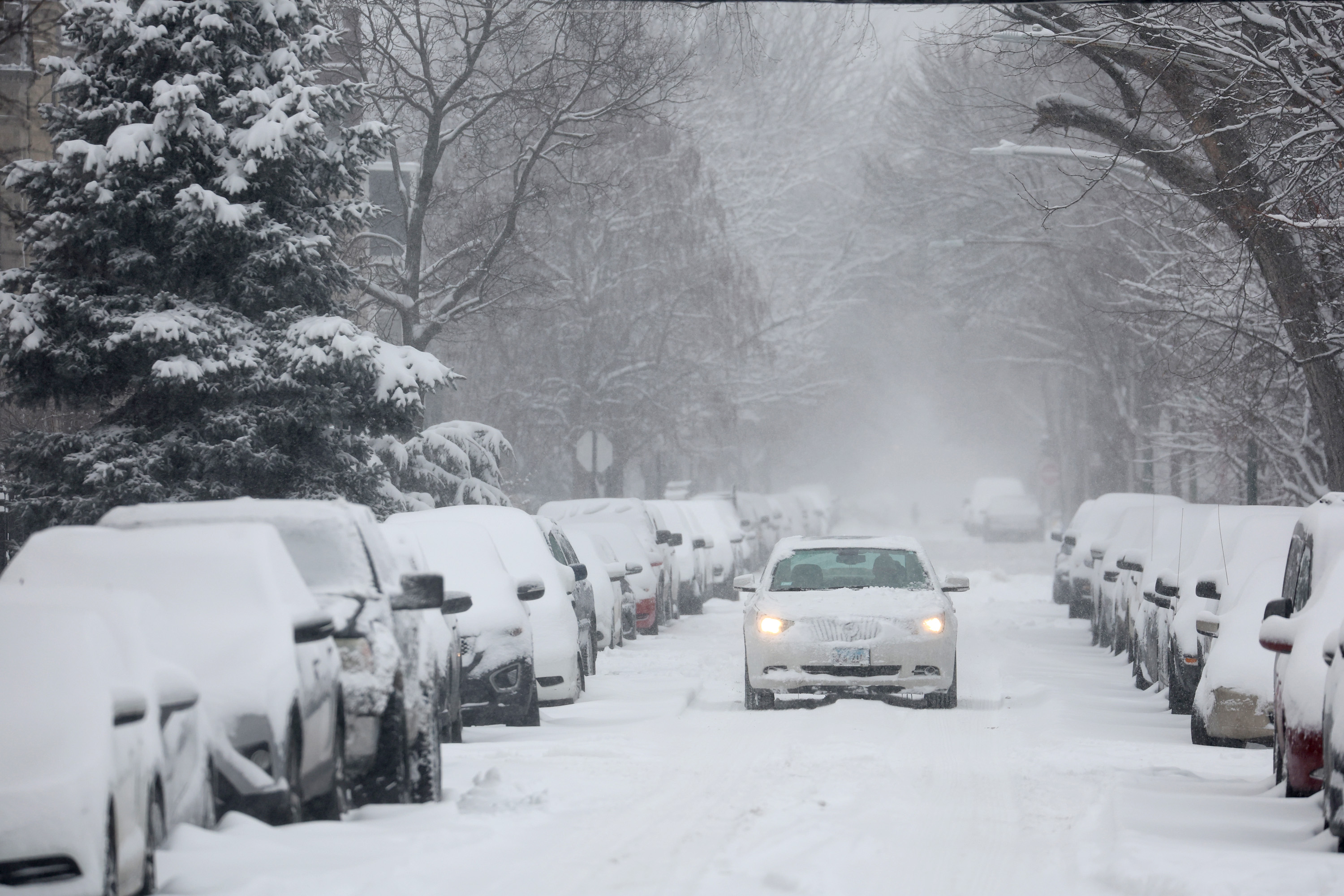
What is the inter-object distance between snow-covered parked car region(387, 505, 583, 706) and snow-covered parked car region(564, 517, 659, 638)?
9.00 metres

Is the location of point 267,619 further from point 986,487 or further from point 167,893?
point 986,487

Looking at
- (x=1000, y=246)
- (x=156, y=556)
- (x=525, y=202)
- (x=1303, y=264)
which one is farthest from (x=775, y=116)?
(x=156, y=556)

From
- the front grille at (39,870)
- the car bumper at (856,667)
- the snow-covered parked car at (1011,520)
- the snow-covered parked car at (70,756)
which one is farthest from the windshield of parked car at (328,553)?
the snow-covered parked car at (1011,520)

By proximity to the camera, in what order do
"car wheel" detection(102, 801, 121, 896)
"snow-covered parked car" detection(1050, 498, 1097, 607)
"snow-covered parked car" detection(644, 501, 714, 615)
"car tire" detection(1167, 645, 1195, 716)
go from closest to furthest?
"car wheel" detection(102, 801, 121, 896), "car tire" detection(1167, 645, 1195, 716), "snow-covered parked car" detection(1050, 498, 1097, 607), "snow-covered parked car" detection(644, 501, 714, 615)

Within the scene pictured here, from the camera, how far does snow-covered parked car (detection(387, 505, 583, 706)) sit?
15883 millimetres

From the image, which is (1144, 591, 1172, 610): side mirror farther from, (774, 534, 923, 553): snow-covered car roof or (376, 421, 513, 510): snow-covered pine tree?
(376, 421, 513, 510): snow-covered pine tree

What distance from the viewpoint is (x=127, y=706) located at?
6.72 m

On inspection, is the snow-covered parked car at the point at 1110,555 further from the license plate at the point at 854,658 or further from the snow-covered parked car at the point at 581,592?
the snow-covered parked car at the point at 581,592

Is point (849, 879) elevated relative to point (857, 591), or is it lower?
lower

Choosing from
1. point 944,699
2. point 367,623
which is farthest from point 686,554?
point 367,623

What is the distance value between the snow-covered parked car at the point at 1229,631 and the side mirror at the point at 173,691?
745 centimetres

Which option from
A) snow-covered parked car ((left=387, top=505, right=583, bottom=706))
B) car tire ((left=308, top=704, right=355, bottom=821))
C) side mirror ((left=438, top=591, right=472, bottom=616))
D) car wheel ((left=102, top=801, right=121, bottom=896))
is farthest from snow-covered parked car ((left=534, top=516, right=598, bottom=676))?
car wheel ((left=102, top=801, right=121, bottom=896))

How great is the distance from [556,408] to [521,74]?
14163mm

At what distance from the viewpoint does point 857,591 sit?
15766mm
